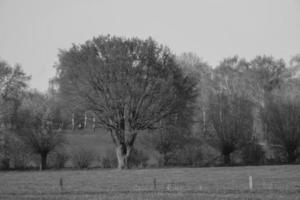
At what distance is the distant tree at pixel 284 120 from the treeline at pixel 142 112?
124mm

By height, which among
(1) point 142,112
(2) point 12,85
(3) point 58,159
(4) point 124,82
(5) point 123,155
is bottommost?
(3) point 58,159

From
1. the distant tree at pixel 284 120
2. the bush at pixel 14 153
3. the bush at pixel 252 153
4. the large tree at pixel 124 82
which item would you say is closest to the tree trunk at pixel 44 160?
the bush at pixel 14 153

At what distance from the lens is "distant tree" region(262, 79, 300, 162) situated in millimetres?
46344

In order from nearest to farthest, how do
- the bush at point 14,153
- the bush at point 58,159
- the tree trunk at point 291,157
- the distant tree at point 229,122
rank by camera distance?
the bush at point 14,153
the bush at point 58,159
the tree trunk at point 291,157
the distant tree at point 229,122

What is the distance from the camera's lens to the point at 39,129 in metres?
45.4

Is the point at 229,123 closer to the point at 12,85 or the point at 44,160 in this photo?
the point at 44,160

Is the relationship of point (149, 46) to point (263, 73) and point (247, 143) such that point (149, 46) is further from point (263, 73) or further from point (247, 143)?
point (263, 73)

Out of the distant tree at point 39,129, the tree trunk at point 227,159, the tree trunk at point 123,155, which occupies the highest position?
the distant tree at point 39,129

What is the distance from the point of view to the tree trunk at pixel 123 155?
40250 mm

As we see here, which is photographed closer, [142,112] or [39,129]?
[142,112]

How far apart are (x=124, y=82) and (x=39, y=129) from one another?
14830 millimetres

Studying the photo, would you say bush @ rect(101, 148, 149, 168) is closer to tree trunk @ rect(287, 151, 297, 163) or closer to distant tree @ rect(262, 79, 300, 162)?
distant tree @ rect(262, 79, 300, 162)

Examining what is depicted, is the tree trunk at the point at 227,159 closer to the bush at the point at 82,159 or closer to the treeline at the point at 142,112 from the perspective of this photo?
the treeline at the point at 142,112

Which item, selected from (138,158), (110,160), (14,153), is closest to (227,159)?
(138,158)
